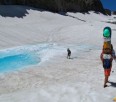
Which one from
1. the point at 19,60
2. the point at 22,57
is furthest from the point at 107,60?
the point at 22,57

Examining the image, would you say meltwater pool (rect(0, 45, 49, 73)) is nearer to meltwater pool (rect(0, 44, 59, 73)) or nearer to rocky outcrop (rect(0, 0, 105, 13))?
meltwater pool (rect(0, 44, 59, 73))

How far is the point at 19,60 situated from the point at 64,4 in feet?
156

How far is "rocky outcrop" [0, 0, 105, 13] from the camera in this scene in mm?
51509

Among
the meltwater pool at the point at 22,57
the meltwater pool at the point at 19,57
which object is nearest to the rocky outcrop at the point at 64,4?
the meltwater pool at the point at 19,57

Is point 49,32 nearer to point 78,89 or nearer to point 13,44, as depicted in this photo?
point 13,44

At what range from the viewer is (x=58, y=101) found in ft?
26.9

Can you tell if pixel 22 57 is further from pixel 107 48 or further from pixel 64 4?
pixel 64 4

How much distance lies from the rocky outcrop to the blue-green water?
27885mm

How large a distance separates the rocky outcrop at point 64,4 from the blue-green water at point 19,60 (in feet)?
91.5

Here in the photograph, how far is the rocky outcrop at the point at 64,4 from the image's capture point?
51.5 metres

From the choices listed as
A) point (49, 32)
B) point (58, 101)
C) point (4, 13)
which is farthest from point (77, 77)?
point (4, 13)

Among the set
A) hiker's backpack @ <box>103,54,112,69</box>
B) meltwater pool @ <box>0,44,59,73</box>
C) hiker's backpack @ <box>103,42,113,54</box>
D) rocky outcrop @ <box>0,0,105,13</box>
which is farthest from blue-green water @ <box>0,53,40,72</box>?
rocky outcrop @ <box>0,0,105,13</box>

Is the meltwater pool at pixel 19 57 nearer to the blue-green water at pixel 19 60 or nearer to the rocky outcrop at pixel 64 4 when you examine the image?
the blue-green water at pixel 19 60

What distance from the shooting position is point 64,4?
6506cm
